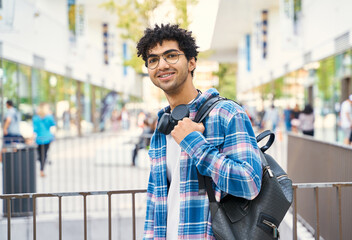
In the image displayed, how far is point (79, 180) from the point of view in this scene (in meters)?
9.12

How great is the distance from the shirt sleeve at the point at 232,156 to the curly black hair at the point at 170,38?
0.34 metres

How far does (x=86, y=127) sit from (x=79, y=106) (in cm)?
179

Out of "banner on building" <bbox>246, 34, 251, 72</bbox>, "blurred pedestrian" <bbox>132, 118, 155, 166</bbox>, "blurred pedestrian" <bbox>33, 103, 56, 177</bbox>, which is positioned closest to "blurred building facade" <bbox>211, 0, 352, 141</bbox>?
"banner on building" <bbox>246, 34, 251, 72</bbox>

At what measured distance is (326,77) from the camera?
15.8 meters

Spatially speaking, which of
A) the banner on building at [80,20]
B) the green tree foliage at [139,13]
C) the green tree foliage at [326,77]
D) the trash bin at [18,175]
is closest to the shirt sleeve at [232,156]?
the trash bin at [18,175]

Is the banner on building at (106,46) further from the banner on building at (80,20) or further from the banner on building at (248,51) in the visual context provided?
the banner on building at (248,51)

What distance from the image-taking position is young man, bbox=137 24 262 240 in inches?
58.9

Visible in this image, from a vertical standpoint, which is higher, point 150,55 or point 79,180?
point 150,55

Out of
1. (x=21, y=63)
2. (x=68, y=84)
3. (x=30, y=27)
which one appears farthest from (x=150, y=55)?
(x=68, y=84)

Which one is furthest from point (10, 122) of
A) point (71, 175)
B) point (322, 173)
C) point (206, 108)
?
point (206, 108)

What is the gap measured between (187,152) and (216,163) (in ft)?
0.39

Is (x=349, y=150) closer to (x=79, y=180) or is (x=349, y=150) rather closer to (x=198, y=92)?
(x=198, y=92)

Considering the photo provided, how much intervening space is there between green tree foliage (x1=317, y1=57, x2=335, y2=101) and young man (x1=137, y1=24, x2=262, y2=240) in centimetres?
1439

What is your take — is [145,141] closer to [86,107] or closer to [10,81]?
[10,81]
